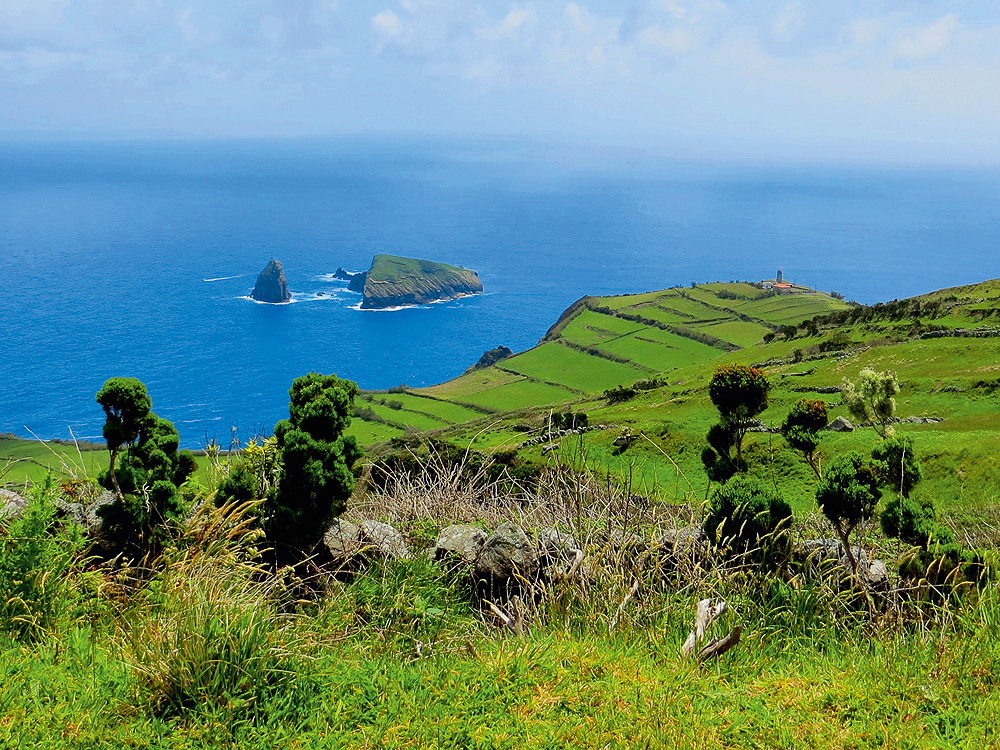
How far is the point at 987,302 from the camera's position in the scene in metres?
59.6

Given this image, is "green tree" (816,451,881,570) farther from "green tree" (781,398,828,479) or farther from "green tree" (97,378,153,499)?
"green tree" (97,378,153,499)

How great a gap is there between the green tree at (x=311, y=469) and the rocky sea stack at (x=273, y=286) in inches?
6458

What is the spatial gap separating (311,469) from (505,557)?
199cm

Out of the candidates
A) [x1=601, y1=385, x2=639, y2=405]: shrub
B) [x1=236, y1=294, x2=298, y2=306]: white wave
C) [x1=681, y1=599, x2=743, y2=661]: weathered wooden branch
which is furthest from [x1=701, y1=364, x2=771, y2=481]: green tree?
[x1=236, y1=294, x2=298, y2=306]: white wave

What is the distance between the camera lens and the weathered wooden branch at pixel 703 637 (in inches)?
174

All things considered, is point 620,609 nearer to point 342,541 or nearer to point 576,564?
point 576,564

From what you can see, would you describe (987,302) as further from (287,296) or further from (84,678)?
(287,296)

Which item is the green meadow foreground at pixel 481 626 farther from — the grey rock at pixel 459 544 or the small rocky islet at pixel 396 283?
the small rocky islet at pixel 396 283

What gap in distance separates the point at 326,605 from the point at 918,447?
26850 millimetres

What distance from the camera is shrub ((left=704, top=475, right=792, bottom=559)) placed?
5973 millimetres

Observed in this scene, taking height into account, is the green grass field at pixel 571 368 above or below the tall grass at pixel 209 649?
below

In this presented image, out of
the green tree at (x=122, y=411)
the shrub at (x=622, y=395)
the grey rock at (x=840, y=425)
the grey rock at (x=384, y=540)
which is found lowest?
the shrub at (x=622, y=395)

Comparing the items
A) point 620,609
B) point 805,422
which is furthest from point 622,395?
point 620,609

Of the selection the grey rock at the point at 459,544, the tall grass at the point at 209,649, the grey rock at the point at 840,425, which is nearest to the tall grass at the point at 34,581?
the tall grass at the point at 209,649
